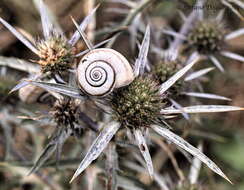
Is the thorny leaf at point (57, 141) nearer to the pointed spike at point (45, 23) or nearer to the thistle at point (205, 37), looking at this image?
the pointed spike at point (45, 23)

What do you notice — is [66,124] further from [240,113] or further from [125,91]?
[240,113]

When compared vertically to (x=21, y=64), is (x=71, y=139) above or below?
below

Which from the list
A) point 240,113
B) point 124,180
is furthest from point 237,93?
point 124,180

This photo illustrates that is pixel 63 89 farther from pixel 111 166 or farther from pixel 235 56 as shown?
pixel 235 56

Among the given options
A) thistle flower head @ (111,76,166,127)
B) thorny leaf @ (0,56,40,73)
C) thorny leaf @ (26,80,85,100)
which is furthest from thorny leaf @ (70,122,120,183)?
thorny leaf @ (0,56,40,73)

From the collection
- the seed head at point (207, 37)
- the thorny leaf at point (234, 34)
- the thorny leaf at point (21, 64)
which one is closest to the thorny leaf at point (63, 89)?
the thorny leaf at point (21, 64)

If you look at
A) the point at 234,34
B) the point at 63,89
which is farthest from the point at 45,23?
the point at 234,34
